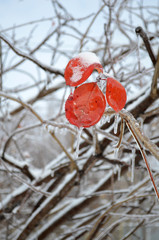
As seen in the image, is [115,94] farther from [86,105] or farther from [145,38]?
[145,38]

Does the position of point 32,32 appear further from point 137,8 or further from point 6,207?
point 6,207

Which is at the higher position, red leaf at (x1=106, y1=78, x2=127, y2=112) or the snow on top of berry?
the snow on top of berry

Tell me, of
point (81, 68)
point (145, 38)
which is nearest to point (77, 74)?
point (81, 68)

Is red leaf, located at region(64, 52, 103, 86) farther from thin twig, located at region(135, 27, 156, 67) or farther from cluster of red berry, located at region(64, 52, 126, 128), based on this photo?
thin twig, located at region(135, 27, 156, 67)

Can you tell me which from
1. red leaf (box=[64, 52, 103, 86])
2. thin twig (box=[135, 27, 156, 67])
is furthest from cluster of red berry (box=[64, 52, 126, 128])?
thin twig (box=[135, 27, 156, 67])

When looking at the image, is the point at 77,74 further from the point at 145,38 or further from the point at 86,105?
the point at 145,38

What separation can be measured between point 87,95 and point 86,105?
0.6 inches

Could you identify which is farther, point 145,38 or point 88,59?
point 145,38

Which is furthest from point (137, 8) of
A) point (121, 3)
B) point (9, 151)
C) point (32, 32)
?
point (9, 151)

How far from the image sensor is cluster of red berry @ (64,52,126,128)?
0.87 ft

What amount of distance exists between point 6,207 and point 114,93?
116 centimetres

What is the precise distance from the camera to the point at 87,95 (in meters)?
0.28

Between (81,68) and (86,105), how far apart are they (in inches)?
2.0

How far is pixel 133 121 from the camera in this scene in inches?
10.1
